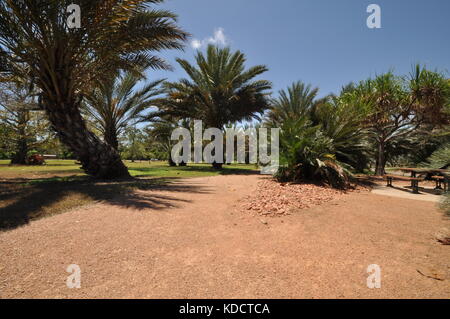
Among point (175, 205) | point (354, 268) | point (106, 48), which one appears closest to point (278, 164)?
point (175, 205)

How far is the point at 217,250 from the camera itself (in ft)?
7.67

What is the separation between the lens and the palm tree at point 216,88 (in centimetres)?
1343

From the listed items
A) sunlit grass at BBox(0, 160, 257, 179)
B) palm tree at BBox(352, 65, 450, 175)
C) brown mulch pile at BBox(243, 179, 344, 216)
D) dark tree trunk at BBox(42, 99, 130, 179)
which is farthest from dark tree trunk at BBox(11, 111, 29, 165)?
palm tree at BBox(352, 65, 450, 175)

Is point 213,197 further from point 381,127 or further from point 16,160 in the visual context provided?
point 16,160

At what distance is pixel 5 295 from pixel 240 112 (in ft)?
44.9

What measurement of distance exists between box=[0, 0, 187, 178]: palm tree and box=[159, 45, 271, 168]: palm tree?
540cm

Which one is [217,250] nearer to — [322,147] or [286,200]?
[286,200]

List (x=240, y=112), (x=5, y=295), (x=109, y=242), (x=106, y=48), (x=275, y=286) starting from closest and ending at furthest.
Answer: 1. (x=5, y=295)
2. (x=275, y=286)
3. (x=109, y=242)
4. (x=106, y=48)
5. (x=240, y=112)

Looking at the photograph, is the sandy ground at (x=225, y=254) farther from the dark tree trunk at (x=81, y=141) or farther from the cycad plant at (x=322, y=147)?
the dark tree trunk at (x=81, y=141)

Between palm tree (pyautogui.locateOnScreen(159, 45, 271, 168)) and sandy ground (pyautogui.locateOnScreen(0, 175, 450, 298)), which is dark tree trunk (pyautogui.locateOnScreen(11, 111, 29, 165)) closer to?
palm tree (pyautogui.locateOnScreen(159, 45, 271, 168))

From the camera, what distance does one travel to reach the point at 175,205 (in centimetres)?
411

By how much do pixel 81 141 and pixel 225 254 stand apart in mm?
7214

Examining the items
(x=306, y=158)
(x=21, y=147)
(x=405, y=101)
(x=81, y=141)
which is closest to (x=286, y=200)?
(x=306, y=158)

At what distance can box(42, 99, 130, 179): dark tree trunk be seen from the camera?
679 centimetres
